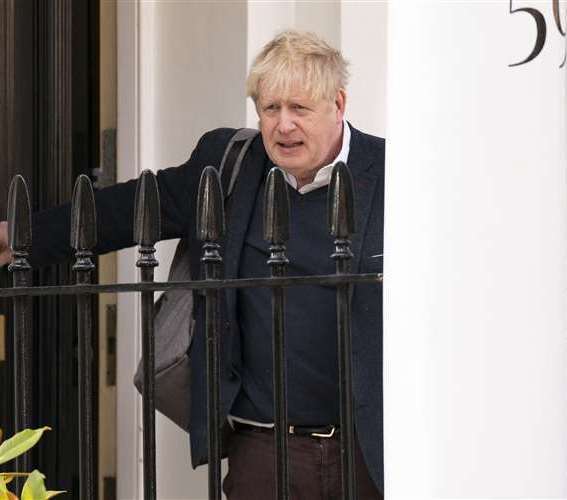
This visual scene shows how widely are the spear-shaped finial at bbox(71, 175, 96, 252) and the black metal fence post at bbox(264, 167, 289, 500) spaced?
0.38m

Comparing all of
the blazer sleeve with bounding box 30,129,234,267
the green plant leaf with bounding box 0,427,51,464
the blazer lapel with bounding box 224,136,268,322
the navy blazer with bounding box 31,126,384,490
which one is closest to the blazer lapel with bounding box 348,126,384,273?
the navy blazer with bounding box 31,126,384,490

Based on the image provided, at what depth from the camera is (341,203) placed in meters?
2.47

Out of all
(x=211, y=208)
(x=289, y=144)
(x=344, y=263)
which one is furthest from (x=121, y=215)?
(x=344, y=263)

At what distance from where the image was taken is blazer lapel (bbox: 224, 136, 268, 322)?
11.1 feet

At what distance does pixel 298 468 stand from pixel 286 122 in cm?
89

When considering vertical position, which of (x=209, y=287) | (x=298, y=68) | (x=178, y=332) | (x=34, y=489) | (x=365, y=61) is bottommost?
(x=34, y=489)

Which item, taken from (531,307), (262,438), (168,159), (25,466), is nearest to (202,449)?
(262,438)

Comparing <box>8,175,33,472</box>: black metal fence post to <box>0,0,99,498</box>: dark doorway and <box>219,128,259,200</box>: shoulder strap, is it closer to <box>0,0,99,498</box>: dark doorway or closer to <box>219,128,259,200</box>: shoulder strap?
<box>219,128,259,200</box>: shoulder strap

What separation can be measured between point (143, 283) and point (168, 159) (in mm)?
1824

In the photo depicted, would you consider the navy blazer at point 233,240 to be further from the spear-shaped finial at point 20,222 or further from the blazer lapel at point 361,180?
the spear-shaped finial at point 20,222

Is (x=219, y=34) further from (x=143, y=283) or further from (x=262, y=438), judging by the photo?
(x=143, y=283)

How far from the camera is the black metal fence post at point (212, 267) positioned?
255cm

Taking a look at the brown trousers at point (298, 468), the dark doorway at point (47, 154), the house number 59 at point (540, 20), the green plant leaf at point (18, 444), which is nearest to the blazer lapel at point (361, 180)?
the brown trousers at point (298, 468)

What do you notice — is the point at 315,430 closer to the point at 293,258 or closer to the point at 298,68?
the point at 293,258
